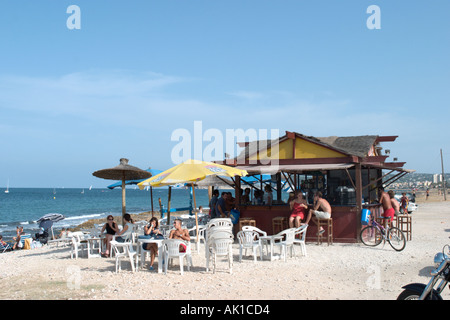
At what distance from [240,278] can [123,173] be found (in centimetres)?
624

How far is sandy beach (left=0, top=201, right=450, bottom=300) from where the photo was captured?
268 inches

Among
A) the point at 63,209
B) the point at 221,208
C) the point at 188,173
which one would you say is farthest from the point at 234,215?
the point at 63,209

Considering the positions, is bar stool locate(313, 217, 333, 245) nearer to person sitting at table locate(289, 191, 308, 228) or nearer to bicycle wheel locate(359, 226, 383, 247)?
person sitting at table locate(289, 191, 308, 228)

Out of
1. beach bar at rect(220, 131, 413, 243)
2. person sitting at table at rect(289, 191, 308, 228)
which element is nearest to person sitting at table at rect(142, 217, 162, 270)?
person sitting at table at rect(289, 191, 308, 228)

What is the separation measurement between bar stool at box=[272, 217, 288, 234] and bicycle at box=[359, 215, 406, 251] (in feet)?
6.86

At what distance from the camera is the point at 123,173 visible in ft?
42.7

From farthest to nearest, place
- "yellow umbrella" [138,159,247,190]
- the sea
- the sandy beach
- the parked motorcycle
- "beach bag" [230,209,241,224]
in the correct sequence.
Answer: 1. the sea
2. "beach bag" [230,209,241,224]
3. "yellow umbrella" [138,159,247,190]
4. the sandy beach
5. the parked motorcycle

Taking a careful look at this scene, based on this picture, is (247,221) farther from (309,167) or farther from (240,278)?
(240,278)

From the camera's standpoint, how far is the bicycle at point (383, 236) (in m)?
11.1

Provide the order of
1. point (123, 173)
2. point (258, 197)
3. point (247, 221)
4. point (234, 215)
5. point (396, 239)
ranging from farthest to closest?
point (258, 197), point (234, 215), point (123, 173), point (247, 221), point (396, 239)

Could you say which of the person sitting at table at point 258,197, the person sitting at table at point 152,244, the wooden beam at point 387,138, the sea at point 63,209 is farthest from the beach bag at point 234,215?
the sea at point 63,209

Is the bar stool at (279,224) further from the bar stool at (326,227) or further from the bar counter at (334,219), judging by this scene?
the bar stool at (326,227)
